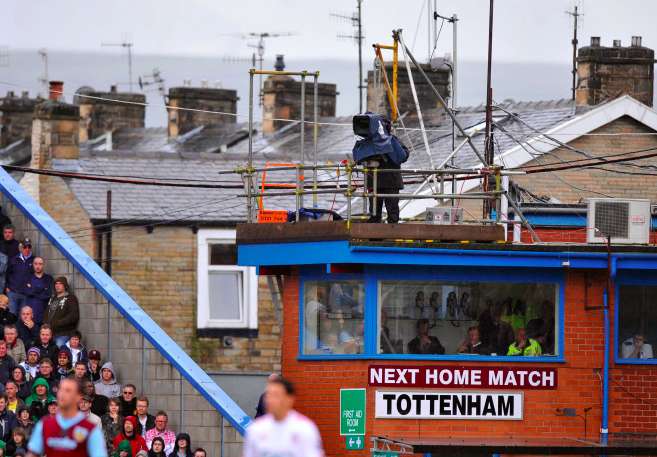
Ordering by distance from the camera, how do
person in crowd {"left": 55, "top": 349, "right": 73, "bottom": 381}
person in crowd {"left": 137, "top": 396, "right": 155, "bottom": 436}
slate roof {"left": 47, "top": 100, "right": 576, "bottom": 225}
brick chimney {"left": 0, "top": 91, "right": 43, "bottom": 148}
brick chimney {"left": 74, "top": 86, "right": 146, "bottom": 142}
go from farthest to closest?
brick chimney {"left": 0, "top": 91, "right": 43, "bottom": 148} < brick chimney {"left": 74, "top": 86, "right": 146, "bottom": 142} < slate roof {"left": 47, "top": 100, "right": 576, "bottom": 225} < person in crowd {"left": 55, "top": 349, "right": 73, "bottom": 381} < person in crowd {"left": 137, "top": 396, "right": 155, "bottom": 436}

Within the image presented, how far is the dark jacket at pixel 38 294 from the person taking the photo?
26.9 m

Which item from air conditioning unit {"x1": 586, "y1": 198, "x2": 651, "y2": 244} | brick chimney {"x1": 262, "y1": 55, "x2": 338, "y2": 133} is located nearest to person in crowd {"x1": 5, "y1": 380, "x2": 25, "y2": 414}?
air conditioning unit {"x1": 586, "y1": 198, "x2": 651, "y2": 244}

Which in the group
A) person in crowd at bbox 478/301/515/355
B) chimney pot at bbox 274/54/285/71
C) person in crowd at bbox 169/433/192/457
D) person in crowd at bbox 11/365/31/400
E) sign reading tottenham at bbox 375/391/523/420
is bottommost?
person in crowd at bbox 169/433/192/457

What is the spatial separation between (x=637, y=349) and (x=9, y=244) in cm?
Result: 923

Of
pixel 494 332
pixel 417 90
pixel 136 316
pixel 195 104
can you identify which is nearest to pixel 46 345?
pixel 136 316

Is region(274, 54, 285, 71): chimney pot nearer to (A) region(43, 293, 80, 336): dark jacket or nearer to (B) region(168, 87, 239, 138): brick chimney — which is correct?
(B) region(168, 87, 239, 138): brick chimney

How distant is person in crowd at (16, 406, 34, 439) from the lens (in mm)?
23750

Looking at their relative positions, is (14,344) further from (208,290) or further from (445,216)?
(208,290)

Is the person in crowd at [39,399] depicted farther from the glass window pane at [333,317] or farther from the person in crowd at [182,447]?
the glass window pane at [333,317]

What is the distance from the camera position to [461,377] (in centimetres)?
2423

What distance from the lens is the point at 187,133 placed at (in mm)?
57625

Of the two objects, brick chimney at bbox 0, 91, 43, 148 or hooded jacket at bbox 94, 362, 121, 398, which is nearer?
hooded jacket at bbox 94, 362, 121, 398

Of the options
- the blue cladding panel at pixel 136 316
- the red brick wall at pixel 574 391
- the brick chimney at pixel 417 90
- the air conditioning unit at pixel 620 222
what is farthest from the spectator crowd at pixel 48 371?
the brick chimney at pixel 417 90

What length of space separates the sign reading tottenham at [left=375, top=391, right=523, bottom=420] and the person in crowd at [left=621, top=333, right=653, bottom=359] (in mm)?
1535
